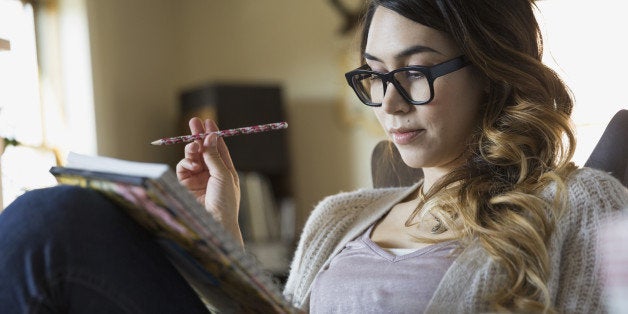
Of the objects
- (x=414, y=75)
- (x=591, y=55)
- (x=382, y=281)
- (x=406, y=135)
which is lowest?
(x=382, y=281)

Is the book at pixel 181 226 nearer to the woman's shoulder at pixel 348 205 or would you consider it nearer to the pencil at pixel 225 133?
the pencil at pixel 225 133

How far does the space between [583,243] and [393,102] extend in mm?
390

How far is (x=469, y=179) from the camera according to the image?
52.5 inches

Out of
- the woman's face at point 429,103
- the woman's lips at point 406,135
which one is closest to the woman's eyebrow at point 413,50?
the woman's face at point 429,103

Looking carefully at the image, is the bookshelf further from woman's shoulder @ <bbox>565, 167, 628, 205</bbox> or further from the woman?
woman's shoulder @ <bbox>565, 167, 628, 205</bbox>

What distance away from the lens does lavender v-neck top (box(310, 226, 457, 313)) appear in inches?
48.1

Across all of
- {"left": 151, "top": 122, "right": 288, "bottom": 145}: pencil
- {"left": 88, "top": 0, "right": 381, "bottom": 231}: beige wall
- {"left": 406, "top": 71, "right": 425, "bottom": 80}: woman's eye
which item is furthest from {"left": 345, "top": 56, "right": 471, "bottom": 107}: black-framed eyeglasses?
{"left": 88, "top": 0, "right": 381, "bottom": 231}: beige wall

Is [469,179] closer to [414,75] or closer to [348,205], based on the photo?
[414,75]

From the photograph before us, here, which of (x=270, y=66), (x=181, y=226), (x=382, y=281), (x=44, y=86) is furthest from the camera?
(x=270, y=66)

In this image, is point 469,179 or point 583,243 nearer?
point 583,243

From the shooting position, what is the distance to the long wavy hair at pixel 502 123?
1.25m

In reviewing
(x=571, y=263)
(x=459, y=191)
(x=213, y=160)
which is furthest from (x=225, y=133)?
(x=571, y=263)

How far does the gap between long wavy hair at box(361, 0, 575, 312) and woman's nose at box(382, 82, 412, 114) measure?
127mm

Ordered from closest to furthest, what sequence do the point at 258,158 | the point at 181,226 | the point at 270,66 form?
the point at 181,226 < the point at 258,158 < the point at 270,66
